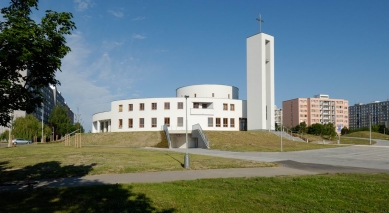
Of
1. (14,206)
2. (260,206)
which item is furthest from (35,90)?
(260,206)

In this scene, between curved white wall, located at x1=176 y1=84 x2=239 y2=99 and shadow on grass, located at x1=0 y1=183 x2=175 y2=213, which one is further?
curved white wall, located at x1=176 y1=84 x2=239 y2=99

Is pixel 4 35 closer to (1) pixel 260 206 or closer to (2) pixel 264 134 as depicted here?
(1) pixel 260 206

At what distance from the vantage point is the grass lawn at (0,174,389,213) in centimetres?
744

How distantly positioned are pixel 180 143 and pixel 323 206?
1935 inches

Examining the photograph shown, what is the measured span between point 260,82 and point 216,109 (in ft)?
32.2

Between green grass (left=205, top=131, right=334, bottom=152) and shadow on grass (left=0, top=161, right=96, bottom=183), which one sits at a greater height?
shadow on grass (left=0, top=161, right=96, bottom=183)

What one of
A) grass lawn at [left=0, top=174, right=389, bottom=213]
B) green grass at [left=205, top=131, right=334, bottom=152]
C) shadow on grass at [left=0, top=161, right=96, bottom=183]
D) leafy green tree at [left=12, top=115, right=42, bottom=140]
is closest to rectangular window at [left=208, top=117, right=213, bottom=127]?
green grass at [left=205, top=131, right=334, bottom=152]

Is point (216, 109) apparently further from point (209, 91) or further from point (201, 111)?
point (209, 91)

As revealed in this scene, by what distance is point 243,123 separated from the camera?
61469mm

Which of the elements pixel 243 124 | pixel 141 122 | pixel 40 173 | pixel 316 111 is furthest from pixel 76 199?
pixel 316 111

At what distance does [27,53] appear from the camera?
21.6ft

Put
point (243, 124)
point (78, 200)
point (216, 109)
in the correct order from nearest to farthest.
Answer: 1. point (78, 200)
2. point (216, 109)
3. point (243, 124)

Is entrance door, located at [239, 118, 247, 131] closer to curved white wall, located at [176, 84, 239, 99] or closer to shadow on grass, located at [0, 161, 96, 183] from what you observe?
curved white wall, located at [176, 84, 239, 99]

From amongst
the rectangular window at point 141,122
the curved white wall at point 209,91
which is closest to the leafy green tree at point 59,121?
the rectangular window at point 141,122
